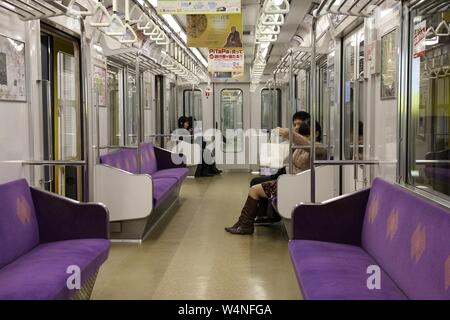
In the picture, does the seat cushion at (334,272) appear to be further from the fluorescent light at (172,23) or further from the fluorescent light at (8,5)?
the fluorescent light at (172,23)

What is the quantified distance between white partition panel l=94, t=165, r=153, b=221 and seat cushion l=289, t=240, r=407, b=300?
221 centimetres

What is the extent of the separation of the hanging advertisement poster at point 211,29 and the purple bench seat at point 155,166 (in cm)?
170

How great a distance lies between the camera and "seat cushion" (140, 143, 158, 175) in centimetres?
801

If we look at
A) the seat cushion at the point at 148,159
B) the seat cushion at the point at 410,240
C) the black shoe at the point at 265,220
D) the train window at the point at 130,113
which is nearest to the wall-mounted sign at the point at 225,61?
the seat cushion at the point at 148,159

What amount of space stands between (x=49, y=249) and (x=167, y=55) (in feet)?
18.7

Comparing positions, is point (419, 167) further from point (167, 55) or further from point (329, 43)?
point (167, 55)

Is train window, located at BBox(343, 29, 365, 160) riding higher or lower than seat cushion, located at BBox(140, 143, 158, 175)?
higher

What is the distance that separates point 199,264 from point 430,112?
A: 7.60 feet

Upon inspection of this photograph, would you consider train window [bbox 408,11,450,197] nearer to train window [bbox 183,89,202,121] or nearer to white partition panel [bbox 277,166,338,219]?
white partition panel [bbox 277,166,338,219]

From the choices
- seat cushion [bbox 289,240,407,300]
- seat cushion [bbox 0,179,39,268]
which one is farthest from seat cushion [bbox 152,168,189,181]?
seat cushion [bbox 289,240,407,300]

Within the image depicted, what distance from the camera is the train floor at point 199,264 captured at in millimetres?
4004

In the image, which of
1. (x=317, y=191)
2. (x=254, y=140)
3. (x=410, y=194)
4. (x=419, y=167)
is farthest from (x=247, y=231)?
(x=254, y=140)

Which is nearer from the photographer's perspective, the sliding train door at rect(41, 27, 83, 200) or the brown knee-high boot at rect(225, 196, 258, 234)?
the sliding train door at rect(41, 27, 83, 200)

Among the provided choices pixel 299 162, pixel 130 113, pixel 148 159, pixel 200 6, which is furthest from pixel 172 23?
pixel 299 162
